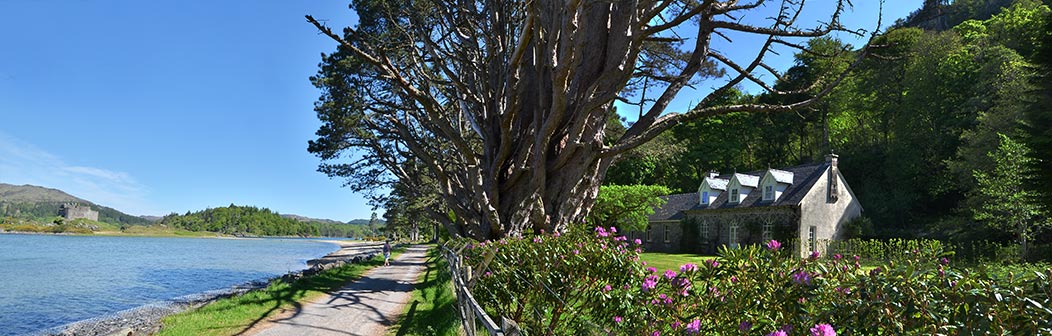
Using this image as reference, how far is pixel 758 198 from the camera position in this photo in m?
34.2

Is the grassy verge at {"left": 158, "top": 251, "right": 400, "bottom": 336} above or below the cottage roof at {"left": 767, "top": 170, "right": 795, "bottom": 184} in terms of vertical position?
below

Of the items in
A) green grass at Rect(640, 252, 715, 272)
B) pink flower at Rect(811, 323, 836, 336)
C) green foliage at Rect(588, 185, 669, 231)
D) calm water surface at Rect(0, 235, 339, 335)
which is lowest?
calm water surface at Rect(0, 235, 339, 335)

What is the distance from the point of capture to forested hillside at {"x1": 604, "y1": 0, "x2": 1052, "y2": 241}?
1138 inches

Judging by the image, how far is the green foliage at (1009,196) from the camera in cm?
2491

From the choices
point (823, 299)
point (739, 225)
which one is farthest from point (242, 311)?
point (739, 225)

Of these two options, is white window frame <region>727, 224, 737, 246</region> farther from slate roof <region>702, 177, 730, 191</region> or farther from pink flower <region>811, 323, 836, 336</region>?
pink flower <region>811, 323, 836, 336</region>

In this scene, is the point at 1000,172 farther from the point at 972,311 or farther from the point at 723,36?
the point at 972,311

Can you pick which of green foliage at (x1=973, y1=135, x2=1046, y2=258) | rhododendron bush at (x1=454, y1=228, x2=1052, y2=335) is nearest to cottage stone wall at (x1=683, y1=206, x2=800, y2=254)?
green foliage at (x1=973, y1=135, x2=1046, y2=258)

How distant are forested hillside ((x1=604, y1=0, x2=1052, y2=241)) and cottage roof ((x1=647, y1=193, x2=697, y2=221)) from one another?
3196 millimetres

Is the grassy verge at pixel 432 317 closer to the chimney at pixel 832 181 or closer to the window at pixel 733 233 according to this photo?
the window at pixel 733 233

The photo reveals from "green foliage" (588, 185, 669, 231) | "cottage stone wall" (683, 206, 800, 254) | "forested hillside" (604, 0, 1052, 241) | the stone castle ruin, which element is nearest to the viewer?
"green foliage" (588, 185, 669, 231)

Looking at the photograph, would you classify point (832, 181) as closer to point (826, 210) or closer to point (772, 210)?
point (826, 210)

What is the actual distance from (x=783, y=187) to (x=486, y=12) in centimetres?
2485

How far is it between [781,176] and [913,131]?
1439cm
